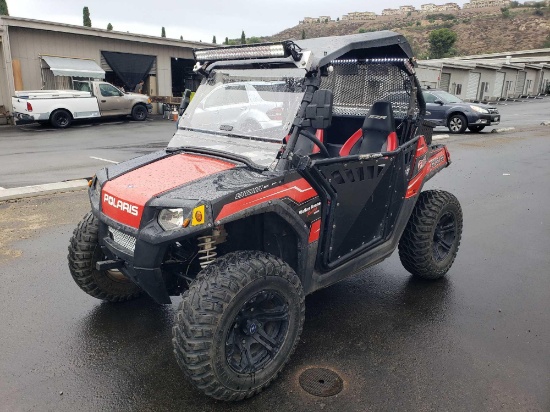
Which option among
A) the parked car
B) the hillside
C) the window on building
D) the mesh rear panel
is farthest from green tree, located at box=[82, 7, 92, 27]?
the hillside

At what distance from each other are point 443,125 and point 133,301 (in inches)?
638

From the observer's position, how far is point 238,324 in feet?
9.43

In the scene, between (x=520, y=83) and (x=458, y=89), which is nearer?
(x=458, y=89)

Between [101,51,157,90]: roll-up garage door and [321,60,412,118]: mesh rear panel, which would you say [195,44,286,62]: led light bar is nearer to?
[321,60,412,118]: mesh rear panel

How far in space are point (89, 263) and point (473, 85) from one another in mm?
36905

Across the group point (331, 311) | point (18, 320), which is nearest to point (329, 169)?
point (331, 311)

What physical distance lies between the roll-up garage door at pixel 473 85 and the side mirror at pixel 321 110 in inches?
1401

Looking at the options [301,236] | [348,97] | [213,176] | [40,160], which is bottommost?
[40,160]

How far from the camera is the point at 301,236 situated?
308 centimetres

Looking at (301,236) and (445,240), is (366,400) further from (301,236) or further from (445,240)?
(445,240)

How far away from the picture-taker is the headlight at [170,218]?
2.66 metres

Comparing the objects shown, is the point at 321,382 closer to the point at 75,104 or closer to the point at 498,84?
the point at 75,104

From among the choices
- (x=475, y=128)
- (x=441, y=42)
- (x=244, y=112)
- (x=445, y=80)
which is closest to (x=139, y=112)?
(x=475, y=128)

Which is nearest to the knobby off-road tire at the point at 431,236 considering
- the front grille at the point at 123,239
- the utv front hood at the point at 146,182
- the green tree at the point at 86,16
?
the utv front hood at the point at 146,182
